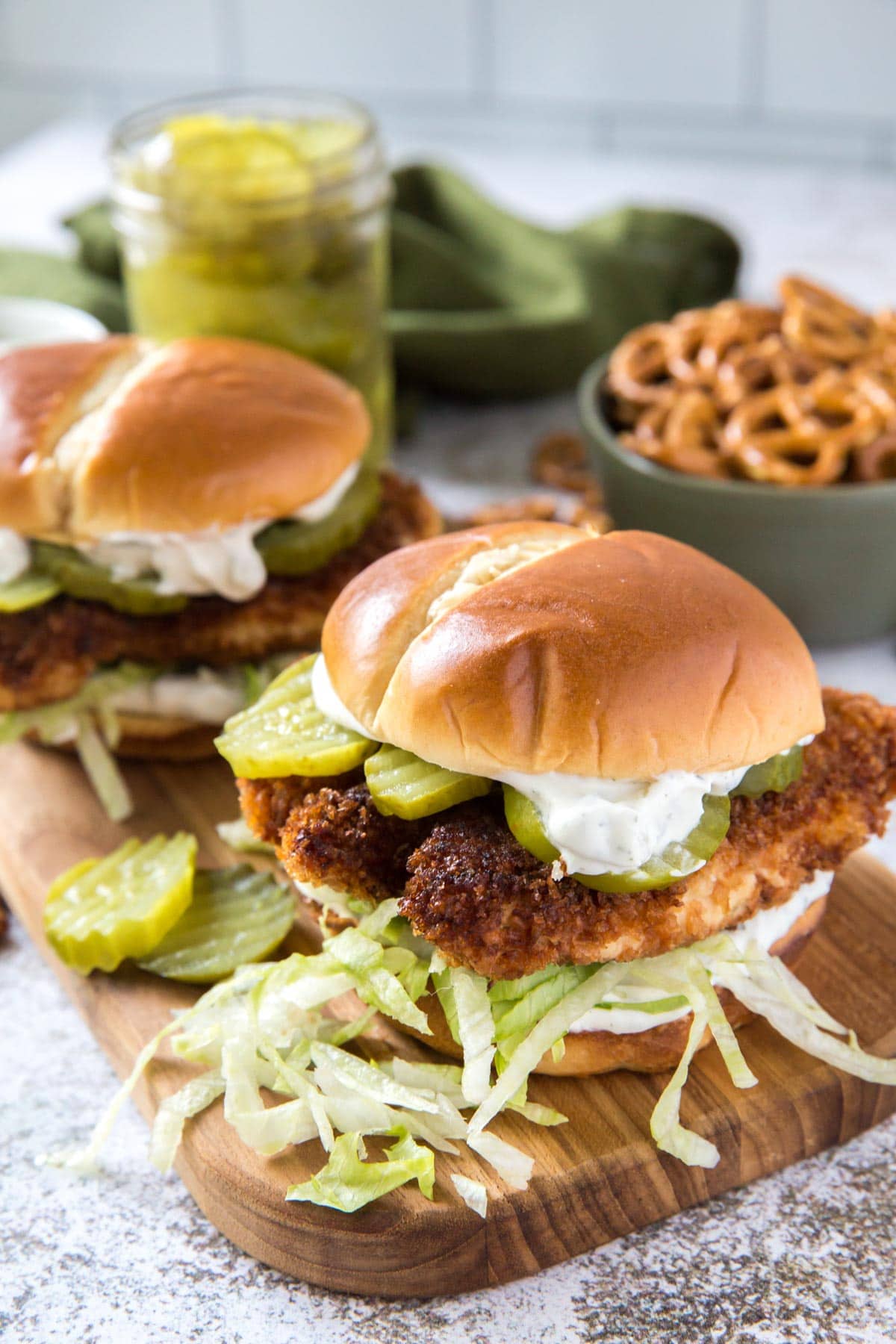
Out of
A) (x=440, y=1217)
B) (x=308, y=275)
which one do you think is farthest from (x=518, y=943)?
(x=308, y=275)

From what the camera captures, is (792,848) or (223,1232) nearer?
(223,1232)

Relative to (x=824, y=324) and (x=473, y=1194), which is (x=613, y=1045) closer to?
(x=473, y=1194)

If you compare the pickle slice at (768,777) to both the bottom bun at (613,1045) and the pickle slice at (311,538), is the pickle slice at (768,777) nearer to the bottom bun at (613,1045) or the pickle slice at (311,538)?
the bottom bun at (613,1045)

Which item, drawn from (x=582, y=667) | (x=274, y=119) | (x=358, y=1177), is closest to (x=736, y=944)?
(x=582, y=667)

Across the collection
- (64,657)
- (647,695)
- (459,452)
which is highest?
(647,695)

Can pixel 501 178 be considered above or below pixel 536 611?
below

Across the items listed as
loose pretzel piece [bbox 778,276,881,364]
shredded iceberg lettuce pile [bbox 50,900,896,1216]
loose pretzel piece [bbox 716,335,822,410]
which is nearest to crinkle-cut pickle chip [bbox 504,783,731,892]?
shredded iceberg lettuce pile [bbox 50,900,896,1216]

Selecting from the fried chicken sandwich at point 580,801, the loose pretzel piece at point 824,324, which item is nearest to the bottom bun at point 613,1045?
the fried chicken sandwich at point 580,801

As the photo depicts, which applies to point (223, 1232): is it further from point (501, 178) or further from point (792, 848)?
point (501, 178)
